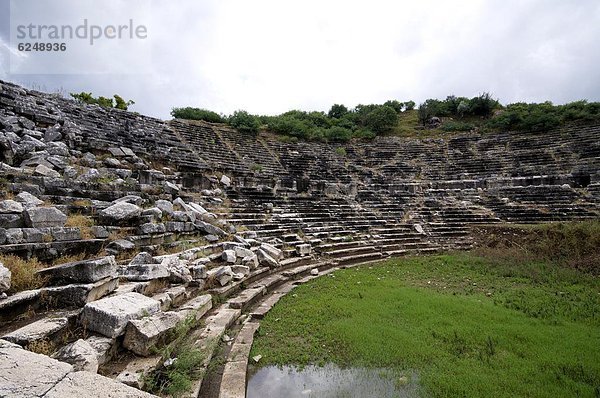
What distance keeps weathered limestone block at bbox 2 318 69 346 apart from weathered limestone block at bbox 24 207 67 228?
200cm

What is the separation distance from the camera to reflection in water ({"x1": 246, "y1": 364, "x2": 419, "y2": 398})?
292 centimetres

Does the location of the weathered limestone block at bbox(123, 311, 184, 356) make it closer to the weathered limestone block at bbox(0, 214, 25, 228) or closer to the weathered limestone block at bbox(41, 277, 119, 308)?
the weathered limestone block at bbox(41, 277, 119, 308)

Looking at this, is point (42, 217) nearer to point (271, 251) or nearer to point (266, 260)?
point (266, 260)

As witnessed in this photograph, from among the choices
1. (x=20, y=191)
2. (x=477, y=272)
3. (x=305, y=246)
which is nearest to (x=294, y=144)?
(x=305, y=246)

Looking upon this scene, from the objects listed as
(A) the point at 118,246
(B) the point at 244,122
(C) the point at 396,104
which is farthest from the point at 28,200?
(C) the point at 396,104

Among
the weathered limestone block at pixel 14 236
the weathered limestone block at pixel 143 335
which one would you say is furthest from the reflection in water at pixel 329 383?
the weathered limestone block at pixel 14 236

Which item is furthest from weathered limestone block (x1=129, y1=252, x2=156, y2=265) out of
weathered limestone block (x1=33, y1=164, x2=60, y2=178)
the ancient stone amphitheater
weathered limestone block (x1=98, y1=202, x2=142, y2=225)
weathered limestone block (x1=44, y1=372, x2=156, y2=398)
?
weathered limestone block (x1=33, y1=164, x2=60, y2=178)

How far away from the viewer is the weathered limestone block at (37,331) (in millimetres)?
2428

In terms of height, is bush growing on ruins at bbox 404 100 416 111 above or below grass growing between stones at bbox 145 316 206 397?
above

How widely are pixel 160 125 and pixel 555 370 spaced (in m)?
19.5

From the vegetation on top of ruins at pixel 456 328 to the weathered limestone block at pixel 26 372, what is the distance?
7.01ft

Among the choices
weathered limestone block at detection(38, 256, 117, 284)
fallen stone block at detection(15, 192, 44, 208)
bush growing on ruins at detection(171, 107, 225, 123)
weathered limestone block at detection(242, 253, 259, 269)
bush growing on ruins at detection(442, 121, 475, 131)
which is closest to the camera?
weathered limestone block at detection(38, 256, 117, 284)

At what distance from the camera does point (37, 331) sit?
102 inches

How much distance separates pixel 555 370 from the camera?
3.13 meters
